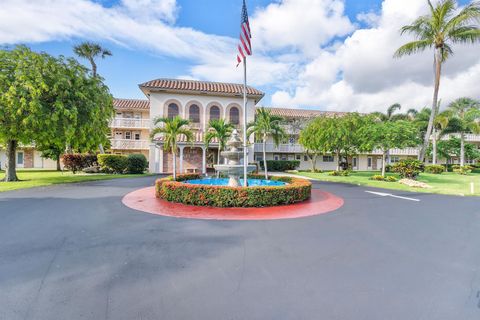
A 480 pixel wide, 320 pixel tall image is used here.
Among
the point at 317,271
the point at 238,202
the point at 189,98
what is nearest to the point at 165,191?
the point at 238,202

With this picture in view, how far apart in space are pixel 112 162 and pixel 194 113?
33.1 ft

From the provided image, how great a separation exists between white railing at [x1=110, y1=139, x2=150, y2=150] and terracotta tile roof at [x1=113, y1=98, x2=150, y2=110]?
5958 mm

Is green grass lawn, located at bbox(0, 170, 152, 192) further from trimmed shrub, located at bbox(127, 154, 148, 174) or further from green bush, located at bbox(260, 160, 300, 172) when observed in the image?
green bush, located at bbox(260, 160, 300, 172)

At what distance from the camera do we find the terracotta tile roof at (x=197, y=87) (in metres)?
23.4

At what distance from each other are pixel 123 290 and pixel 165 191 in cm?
631

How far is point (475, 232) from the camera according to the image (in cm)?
567

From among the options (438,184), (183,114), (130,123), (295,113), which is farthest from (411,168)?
(130,123)

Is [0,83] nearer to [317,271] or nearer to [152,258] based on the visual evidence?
[152,258]

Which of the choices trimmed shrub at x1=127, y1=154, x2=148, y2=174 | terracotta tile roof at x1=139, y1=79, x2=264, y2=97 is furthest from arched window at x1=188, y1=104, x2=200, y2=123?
trimmed shrub at x1=127, y1=154, x2=148, y2=174

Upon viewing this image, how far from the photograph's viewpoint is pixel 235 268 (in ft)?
11.7

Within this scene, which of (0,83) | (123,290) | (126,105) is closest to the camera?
(123,290)

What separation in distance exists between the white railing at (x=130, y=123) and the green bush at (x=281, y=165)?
16.6 meters

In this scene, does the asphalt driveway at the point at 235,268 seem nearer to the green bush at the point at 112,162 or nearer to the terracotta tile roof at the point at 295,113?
the green bush at the point at 112,162

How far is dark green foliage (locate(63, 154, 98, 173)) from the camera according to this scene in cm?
2169
